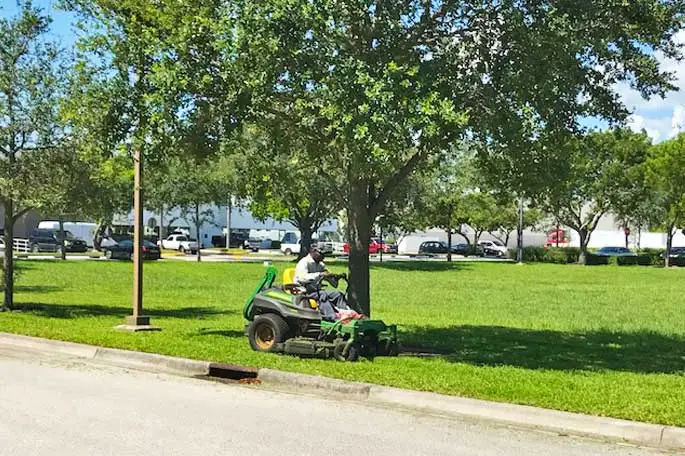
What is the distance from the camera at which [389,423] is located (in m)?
8.23

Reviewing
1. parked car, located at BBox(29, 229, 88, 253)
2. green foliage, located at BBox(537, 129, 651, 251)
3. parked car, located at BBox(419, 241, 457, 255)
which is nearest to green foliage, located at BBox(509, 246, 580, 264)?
green foliage, located at BBox(537, 129, 651, 251)

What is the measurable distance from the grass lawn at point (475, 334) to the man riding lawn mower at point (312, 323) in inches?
10.0

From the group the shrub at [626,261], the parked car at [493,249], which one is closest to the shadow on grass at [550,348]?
the shrub at [626,261]

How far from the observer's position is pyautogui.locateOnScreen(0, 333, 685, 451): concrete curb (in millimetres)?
7836

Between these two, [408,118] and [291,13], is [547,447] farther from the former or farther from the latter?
[291,13]

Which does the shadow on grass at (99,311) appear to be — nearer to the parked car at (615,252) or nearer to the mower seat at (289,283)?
the mower seat at (289,283)

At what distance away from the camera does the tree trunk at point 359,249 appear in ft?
43.3

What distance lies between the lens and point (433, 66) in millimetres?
10797

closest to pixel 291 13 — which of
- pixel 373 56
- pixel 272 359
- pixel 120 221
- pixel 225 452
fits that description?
pixel 373 56

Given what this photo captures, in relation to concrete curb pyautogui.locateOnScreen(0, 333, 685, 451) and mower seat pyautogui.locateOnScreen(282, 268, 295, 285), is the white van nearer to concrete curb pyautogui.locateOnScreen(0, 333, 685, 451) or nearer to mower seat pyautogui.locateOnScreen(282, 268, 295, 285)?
concrete curb pyautogui.locateOnScreen(0, 333, 685, 451)

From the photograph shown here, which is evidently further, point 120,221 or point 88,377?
point 120,221

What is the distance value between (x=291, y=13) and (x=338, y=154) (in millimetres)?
2521

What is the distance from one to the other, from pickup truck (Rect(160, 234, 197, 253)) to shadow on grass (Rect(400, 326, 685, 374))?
51.9m

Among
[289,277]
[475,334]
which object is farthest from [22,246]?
[289,277]
